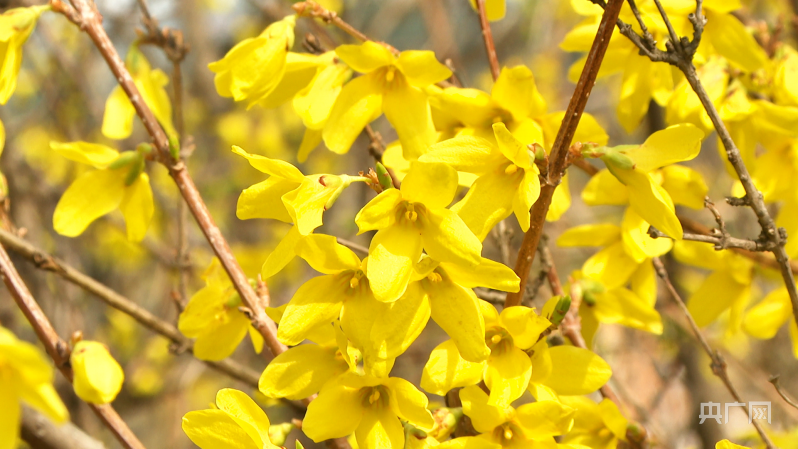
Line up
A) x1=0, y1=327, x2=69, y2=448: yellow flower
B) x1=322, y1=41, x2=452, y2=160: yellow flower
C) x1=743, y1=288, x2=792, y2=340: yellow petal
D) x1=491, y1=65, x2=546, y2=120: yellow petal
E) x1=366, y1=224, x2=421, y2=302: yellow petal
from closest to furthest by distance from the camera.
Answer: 1. x1=0, y1=327, x2=69, y2=448: yellow flower
2. x1=366, y1=224, x2=421, y2=302: yellow petal
3. x1=491, y1=65, x2=546, y2=120: yellow petal
4. x1=322, y1=41, x2=452, y2=160: yellow flower
5. x1=743, y1=288, x2=792, y2=340: yellow petal

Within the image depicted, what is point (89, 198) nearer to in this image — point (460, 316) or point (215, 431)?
point (215, 431)

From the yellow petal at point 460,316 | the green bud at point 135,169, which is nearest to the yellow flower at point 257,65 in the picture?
the green bud at point 135,169

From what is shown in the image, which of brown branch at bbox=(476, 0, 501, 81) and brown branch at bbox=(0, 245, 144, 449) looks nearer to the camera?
brown branch at bbox=(0, 245, 144, 449)

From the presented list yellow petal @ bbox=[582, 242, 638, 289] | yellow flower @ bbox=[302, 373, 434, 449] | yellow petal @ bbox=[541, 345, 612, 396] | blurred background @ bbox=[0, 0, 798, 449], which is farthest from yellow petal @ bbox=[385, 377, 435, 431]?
blurred background @ bbox=[0, 0, 798, 449]

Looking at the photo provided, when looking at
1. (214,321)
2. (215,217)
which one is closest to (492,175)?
(214,321)

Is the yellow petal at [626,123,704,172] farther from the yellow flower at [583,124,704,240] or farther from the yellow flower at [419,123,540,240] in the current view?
the yellow flower at [419,123,540,240]

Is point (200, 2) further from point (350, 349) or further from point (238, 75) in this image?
point (350, 349)

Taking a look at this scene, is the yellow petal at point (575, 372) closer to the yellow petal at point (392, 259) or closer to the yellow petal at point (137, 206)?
the yellow petal at point (392, 259)
